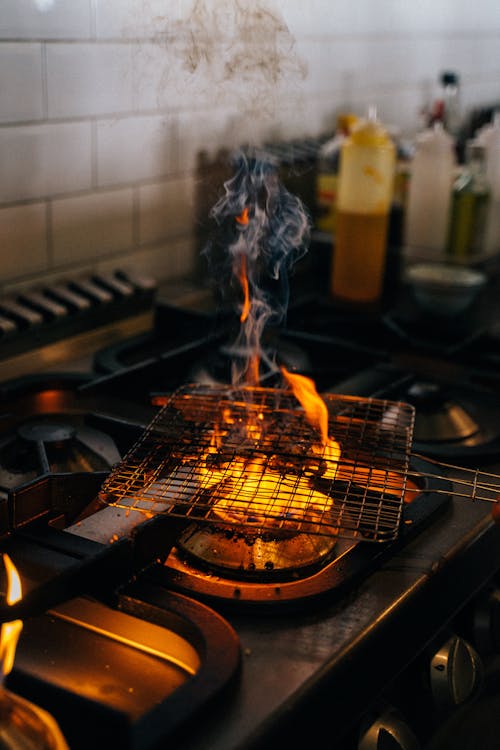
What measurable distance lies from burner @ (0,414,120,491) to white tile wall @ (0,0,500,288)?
1.44 ft

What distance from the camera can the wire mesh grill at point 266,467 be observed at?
2.90 feet

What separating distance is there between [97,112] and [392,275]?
0.73 metres

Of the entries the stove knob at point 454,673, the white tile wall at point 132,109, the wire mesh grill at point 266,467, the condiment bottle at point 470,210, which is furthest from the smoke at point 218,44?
A: the stove knob at point 454,673

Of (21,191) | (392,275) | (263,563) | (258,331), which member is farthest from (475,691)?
(392,275)

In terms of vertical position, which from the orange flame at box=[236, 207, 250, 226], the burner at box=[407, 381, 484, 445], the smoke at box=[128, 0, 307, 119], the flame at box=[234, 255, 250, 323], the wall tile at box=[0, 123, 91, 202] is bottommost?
the burner at box=[407, 381, 484, 445]

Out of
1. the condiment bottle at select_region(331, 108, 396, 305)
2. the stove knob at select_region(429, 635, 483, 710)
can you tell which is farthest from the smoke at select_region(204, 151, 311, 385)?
the stove knob at select_region(429, 635, 483, 710)

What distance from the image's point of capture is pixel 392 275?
193 cm

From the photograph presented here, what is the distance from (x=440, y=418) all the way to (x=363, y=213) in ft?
2.14

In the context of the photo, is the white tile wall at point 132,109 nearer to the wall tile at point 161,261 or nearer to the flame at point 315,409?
the wall tile at point 161,261

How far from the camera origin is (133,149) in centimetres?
164

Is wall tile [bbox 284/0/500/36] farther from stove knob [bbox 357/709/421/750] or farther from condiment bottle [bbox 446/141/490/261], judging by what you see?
stove knob [bbox 357/709/421/750]

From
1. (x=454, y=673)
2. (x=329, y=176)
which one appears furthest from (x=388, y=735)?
(x=329, y=176)

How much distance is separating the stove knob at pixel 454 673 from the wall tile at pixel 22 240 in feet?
3.02

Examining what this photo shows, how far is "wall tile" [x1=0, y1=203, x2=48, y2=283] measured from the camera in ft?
4.71
